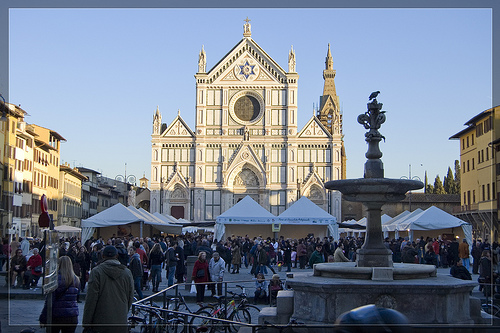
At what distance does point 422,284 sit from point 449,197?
56.3 meters

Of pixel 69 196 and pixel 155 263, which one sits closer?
pixel 155 263

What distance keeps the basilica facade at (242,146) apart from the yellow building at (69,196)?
9276 mm

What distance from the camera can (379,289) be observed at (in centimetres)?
876

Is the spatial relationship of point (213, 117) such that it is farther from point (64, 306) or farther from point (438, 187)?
point (64, 306)

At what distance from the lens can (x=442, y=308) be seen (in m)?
8.78

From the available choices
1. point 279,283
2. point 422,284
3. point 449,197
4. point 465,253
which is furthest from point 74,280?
point 449,197

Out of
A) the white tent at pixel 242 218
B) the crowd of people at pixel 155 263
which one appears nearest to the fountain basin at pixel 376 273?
the crowd of people at pixel 155 263

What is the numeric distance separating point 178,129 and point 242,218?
2970cm

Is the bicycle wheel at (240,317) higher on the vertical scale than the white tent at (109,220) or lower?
lower

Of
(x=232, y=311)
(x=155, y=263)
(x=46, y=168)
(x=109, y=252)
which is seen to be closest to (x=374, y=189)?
(x=232, y=311)

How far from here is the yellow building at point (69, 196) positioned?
60.7 meters

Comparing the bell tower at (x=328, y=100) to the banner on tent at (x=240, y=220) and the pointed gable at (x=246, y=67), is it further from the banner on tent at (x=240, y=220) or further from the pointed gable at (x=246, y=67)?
the banner on tent at (x=240, y=220)

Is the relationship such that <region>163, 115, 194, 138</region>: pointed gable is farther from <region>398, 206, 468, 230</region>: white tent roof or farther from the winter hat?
the winter hat

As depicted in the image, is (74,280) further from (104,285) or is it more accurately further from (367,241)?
(367,241)
